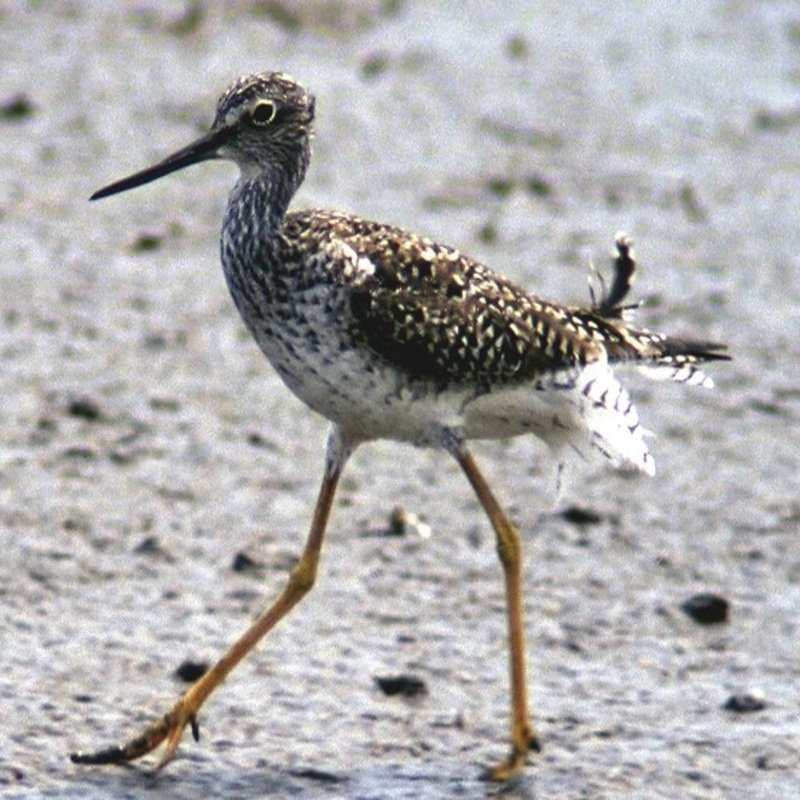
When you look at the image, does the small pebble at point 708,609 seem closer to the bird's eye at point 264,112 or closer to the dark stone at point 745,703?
the dark stone at point 745,703

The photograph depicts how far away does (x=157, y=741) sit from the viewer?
23.4 feet

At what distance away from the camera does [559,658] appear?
26.3ft

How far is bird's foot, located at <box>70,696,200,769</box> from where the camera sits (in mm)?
7074

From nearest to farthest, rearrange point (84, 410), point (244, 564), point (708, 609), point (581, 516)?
point (708, 609)
point (244, 564)
point (581, 516)
point (84, 410)

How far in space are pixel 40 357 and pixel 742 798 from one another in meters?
4.41

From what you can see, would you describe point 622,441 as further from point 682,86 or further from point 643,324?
point 682,86

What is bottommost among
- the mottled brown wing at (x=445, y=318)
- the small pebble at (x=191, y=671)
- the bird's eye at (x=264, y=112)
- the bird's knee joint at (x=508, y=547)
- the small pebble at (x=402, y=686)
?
the small pebble at (x=191, y=671)

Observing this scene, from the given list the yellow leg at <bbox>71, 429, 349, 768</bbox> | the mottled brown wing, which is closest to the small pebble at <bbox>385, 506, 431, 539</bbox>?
the yellow leg at <bbox>71, 429, 349, 768</bbox>

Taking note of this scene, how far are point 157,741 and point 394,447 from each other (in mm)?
2897

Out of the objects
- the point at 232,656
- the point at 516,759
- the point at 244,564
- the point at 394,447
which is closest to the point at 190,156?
the point at 232,656

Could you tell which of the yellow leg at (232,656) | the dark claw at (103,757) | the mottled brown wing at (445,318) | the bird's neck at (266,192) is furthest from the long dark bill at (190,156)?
the dark claw at (103,757)

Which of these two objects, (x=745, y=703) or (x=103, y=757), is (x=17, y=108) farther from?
(x=745, y=703)

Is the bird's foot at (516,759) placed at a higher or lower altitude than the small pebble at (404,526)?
lower

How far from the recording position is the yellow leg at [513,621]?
23.6 feet
